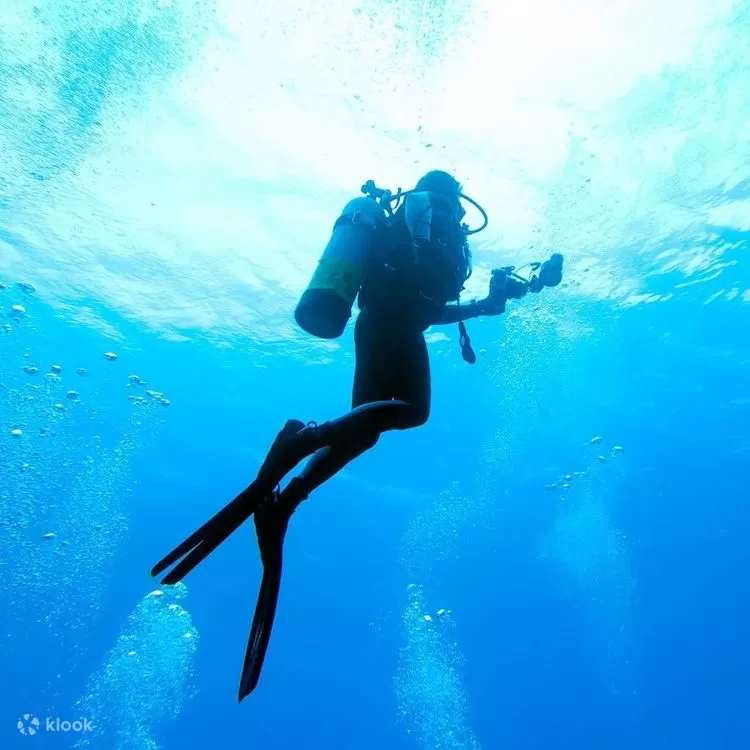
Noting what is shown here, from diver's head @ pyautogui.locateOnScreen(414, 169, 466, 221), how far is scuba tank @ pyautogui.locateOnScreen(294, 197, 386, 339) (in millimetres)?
740

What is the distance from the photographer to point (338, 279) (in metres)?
3.41

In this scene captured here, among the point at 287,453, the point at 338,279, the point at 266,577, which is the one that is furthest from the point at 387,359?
the point at 266,577

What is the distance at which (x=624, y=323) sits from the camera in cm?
1797

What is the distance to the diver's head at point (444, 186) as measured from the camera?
4203mm

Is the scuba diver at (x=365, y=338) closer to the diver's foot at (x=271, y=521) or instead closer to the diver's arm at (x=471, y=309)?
the diver's foot at (x=271, y=521)

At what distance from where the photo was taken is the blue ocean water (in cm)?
955

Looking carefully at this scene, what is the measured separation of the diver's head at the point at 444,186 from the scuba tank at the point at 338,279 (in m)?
0.74

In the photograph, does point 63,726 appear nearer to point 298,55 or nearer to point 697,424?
point 697,424

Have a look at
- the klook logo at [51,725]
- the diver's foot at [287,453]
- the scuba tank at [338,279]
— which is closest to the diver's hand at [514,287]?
the scuba tank at [338,279]

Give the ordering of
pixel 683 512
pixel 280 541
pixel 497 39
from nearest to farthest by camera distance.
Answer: pixel 280 541, pixel 497 39, pixel 683 512

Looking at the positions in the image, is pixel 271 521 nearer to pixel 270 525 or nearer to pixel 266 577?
pixel 270 525

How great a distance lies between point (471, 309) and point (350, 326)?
1171 cm

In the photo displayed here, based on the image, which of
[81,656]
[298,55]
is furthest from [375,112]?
[81,656]

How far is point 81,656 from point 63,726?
14.5 meters
